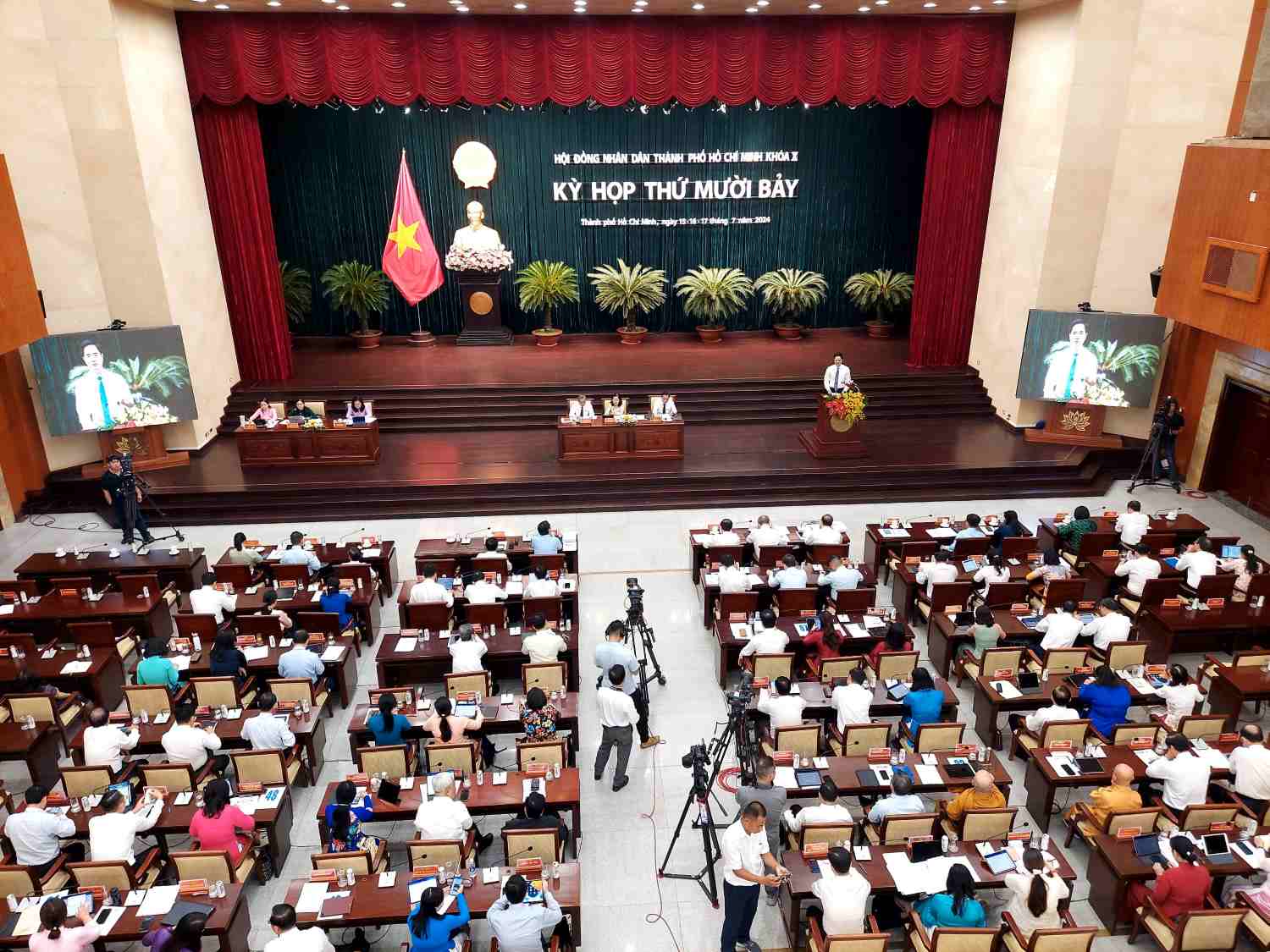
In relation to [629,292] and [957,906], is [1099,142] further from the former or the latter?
[957,906]

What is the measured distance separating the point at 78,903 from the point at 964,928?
567cm

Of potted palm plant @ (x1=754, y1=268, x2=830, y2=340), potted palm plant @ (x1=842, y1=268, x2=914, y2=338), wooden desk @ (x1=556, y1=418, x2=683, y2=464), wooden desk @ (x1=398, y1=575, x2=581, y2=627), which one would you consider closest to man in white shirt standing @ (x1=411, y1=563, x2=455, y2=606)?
wooden desk @ (x1=398, y1=575, x2=581, y2=627)

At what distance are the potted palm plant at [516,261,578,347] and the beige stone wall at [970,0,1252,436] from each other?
8566mm

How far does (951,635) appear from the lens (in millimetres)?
9250

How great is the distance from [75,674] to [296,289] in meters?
12.5

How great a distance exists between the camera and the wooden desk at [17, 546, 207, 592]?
10.8 m

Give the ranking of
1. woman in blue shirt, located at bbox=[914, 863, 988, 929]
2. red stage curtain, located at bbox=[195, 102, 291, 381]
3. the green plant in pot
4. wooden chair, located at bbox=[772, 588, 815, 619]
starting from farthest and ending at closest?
1. the green plant in pot
2. red stage curtain, located at bbox=[195, 102, 291, 381]
3. wooden chair, located at bbox=[772, 588, 815, 619]
4. woman in blue shirt, located at bbox=[914, 863, 988, 929]

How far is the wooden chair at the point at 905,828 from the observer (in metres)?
6.46

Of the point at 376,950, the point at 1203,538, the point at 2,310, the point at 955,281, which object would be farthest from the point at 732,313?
the point at 376,950

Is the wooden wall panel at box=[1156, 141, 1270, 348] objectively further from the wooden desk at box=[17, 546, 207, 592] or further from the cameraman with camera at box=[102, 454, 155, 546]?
the cameraman with camera at box=[102, 454, 155, 546]

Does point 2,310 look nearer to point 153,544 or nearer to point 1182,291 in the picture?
point 153,544

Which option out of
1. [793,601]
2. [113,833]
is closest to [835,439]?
[793,601]

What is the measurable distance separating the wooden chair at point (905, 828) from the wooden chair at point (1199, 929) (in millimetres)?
1449

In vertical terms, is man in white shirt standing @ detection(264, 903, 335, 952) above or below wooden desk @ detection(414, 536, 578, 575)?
above
